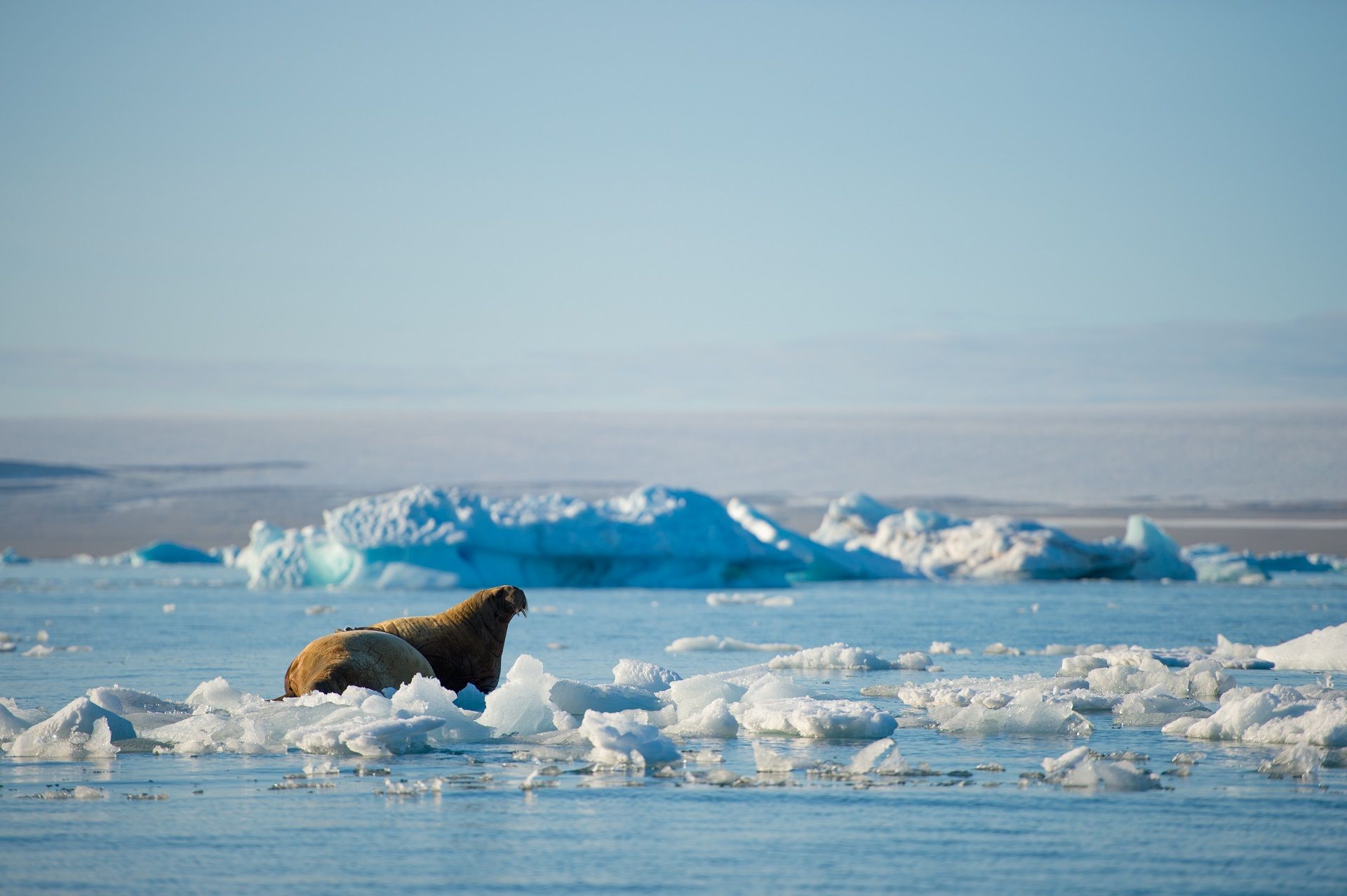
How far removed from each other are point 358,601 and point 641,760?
20188 mm

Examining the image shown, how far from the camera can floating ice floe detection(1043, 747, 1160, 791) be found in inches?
187

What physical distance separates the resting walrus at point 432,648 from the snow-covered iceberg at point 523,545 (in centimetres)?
1819

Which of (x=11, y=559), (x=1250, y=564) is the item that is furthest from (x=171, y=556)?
(x=1250, y=564)

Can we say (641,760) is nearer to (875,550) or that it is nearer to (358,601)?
(358,601)

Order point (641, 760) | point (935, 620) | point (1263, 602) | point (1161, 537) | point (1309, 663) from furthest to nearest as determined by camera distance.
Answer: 1. point (1161, 537)
2. point (1263, 602)
3. point (935, 620)
4. point (1309, 663)
5. point (641, 760)

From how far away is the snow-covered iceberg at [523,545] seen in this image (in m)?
25.5

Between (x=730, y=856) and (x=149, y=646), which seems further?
(x=149, y=646)

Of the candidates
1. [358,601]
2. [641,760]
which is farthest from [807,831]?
[358,601]

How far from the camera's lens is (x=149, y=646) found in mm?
12648

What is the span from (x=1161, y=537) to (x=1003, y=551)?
4.44 m

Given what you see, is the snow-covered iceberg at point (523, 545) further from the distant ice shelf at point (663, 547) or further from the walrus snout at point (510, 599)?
the walrus snout at point (510, 599)

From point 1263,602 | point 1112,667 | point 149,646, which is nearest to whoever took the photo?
point 1112,667

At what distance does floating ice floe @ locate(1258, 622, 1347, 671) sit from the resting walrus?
633cm

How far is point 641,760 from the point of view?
515cm
